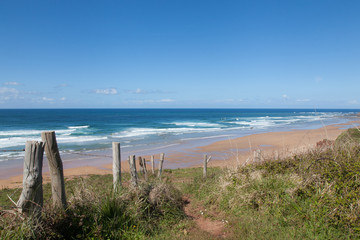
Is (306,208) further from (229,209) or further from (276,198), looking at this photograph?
(229,209)

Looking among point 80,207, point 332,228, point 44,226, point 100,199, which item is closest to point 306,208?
point 332,228

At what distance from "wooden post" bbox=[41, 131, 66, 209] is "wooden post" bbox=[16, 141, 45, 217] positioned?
0.28m

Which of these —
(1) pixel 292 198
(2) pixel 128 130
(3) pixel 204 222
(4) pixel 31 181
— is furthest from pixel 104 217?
(2) pixel 128 130

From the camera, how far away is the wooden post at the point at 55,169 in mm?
4074

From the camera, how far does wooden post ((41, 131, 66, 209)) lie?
4074mm

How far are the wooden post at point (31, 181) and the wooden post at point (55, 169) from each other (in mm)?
277

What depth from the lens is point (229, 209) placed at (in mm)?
5891

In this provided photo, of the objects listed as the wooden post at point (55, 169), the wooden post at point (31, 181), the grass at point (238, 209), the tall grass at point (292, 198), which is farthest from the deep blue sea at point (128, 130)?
the wooden post at point (31, 181)

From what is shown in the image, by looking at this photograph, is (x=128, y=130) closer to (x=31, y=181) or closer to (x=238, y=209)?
(x=238, y=209)

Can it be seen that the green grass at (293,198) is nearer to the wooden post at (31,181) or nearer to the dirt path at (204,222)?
the dirt path at (204,222)

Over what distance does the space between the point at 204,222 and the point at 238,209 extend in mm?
950

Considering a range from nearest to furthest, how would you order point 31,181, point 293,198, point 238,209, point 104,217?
point 31,181 → point 104,217 → point 293,198 → point 238,209

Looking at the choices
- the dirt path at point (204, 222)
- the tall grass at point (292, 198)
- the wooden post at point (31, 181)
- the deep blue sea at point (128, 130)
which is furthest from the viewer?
the deep blue sea at point (128, 130)

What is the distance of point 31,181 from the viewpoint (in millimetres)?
3723
